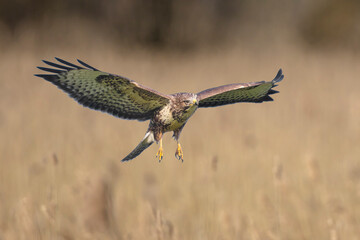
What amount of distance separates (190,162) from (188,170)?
0.39 feet

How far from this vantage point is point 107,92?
37.8 inches

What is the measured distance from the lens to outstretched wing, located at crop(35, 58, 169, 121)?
899 millimetres

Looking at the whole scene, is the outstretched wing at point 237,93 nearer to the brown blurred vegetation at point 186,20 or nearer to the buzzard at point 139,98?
the buzzard at point 139,98

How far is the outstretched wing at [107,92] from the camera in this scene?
0.90 metres

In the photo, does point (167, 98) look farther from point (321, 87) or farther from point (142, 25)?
point (142, 25)

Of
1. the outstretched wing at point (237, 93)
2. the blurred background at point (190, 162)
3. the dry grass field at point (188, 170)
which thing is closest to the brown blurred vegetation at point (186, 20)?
the blurred background at point (190, 162)

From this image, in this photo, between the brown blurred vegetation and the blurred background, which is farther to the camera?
the brown blurred vegetation

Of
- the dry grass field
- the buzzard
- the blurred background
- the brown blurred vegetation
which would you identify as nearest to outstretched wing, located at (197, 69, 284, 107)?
the buzzard

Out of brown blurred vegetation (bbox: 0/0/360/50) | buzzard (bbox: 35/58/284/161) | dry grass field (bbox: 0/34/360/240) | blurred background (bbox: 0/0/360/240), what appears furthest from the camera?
brown blurred vegetation (bbox: 0/0/360/50)

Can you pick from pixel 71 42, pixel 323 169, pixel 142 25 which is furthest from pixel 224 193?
pixel 142 25

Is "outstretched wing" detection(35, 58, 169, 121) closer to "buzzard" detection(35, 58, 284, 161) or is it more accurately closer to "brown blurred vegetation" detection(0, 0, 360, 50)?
"buzzard" detection(35, 58, 284, 161)

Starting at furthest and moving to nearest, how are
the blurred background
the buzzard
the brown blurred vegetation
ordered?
1. the brown blurred vegetation
2. the blurred background
3. the buzzard

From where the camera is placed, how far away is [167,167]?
180 inches

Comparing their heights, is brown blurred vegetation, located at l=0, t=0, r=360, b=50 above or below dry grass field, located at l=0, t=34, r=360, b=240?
above
